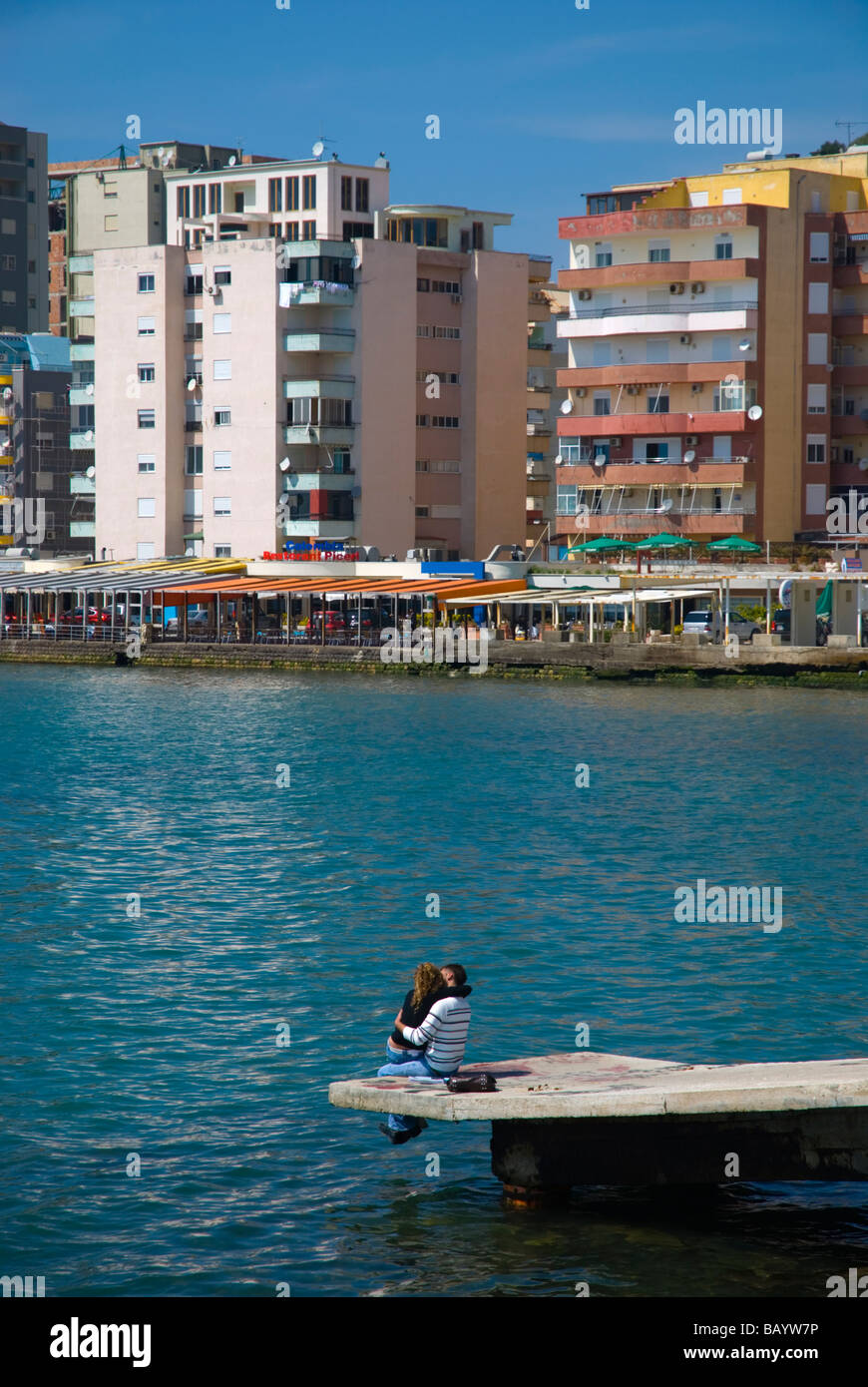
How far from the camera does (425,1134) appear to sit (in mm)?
17500

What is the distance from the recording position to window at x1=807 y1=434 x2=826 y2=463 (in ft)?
320

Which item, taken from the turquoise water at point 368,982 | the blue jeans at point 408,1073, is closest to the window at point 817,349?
the turquoise water at point 368,982

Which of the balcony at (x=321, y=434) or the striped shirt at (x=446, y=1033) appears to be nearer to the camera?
the striped shirt at (x=446, y=1033)

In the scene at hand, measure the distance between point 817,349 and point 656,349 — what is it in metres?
8.70

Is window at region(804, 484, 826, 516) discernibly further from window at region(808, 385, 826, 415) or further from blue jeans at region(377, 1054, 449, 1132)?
blue jeans at region(377, 1054, 449, 1132)

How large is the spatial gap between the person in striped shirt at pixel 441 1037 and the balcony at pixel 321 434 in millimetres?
88171

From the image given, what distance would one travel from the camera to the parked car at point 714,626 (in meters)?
83.9

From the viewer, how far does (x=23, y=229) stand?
146 m

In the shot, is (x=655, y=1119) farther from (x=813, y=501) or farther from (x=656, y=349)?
(x=813, y=501)

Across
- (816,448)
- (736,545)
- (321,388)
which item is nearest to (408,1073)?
(736,545)

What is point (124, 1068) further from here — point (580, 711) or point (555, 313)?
point (555, 313)

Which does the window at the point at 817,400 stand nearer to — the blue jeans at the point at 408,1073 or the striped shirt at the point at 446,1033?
the blue jeans at the point at 408,1073

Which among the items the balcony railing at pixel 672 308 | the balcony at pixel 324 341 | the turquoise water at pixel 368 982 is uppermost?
the balcony railing at pixel 672 308
